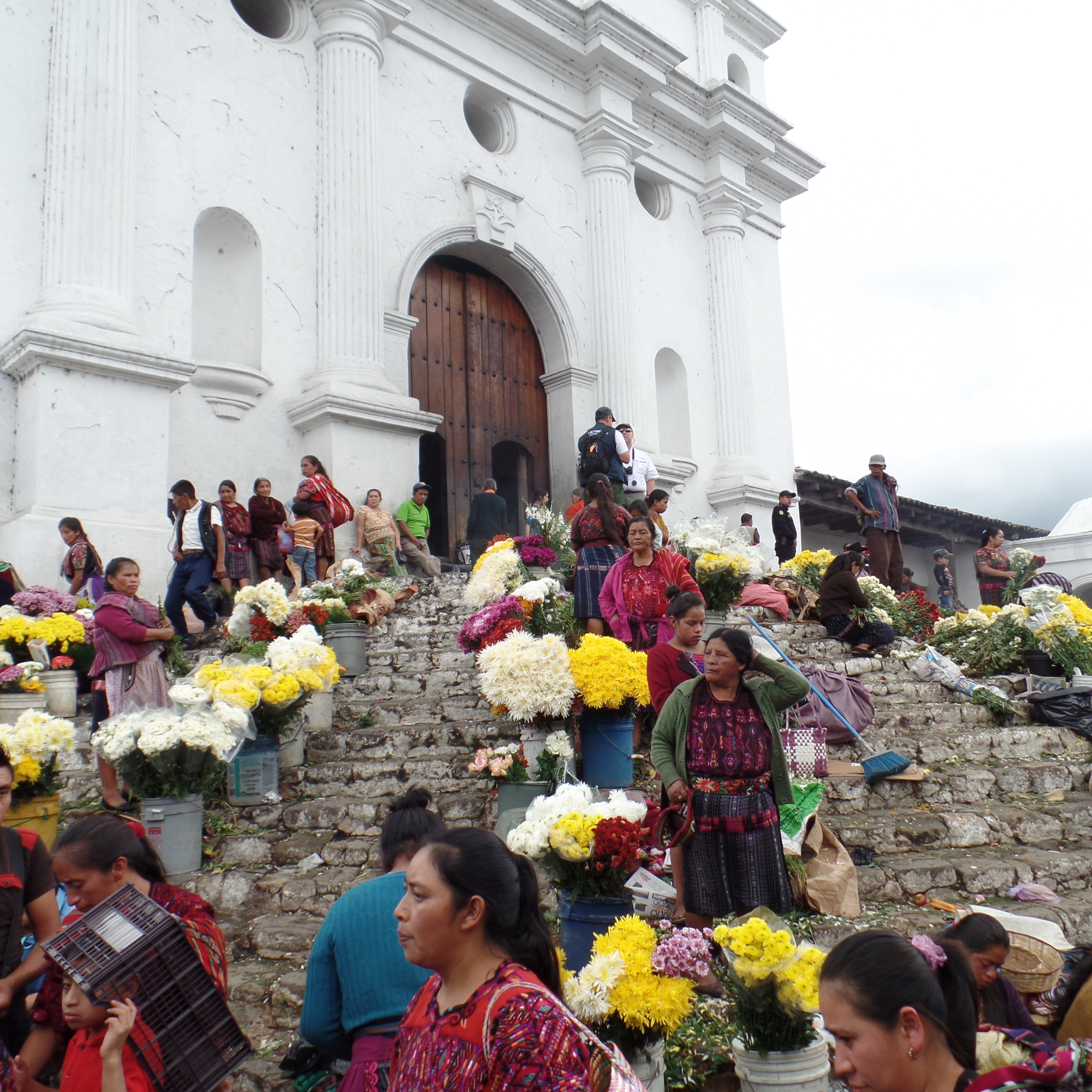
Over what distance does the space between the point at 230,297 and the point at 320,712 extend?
22.8 feet

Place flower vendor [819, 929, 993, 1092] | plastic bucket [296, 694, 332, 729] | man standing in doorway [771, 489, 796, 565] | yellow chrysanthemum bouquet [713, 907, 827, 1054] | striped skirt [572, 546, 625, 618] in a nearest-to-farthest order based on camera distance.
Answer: flower vendor [819, 929, 993, 1092] < yellow chrysanthemum bouquet [713, 907, 827, 1054] < plastic bucket [296, 694, 332, 729] < striped skirt [572, 546, 625, 618] < man standing in doorway [771, 489, 796, 565]

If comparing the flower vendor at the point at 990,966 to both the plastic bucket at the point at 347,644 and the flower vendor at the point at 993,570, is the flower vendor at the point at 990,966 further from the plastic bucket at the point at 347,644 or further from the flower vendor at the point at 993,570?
the flower vendor at the point at 993,570

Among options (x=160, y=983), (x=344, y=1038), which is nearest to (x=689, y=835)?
(x=344, y=1038)

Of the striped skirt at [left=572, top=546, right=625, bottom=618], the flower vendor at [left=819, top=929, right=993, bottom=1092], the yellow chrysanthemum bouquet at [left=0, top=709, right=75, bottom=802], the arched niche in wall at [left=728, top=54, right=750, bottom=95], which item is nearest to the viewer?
the flower vendor at [left=819, top=929, right=993, bottom=1092]

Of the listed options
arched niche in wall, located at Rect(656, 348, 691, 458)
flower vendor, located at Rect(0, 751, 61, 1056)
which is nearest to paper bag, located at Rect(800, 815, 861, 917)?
flower vendor, located at Rect(0, 751, 61, 1056)

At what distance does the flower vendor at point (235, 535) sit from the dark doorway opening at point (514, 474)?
6153 millimetres

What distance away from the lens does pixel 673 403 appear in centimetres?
1734

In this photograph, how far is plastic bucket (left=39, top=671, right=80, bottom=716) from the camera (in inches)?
277

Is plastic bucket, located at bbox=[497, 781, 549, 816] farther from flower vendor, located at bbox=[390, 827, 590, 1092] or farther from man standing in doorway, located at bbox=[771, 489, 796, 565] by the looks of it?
man standing in doorway, located at bbox=[771, 489, 796, 565]

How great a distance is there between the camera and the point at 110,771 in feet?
18.1

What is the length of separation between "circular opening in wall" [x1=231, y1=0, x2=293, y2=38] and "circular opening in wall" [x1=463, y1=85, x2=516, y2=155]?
120 inches

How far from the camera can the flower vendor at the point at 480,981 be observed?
5.83 feet

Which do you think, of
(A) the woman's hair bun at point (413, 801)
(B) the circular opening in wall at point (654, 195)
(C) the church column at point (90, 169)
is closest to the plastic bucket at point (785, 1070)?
(A) the woman's hair bun at point (413, 801)

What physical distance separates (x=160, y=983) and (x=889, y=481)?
11.2 meters
